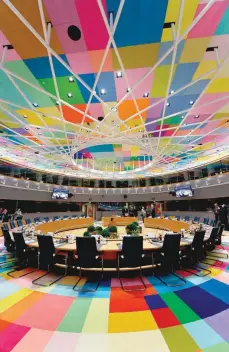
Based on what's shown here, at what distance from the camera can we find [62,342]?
2465mm

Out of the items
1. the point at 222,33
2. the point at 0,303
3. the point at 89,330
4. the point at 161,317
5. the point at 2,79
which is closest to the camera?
the point at 89,330

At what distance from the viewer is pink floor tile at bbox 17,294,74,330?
9.41ft

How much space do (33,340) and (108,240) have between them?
3571 mm

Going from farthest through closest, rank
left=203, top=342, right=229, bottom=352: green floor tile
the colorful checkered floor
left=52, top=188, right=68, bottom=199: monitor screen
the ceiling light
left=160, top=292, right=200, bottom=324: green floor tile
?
1. left=52, top=188, right=68, bottom=199: monitor screen
2. the ceiling light
3. left=160, top=292, right=200, bottom=324: green floor tile
4. the colorful checkered floor
5. left=203, top=342, right=229, bottom=352: green floor tile

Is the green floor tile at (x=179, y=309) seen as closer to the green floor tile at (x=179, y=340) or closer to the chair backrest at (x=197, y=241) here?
the green floor tile at (x=179, y=340)

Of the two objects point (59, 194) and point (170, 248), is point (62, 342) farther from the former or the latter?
point (59, 194)

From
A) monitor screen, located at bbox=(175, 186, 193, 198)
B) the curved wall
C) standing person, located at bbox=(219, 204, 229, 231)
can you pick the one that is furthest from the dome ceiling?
monitor screen, located at bbox=(175, 186, 193, 198)

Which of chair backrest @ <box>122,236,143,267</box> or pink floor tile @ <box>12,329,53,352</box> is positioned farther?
chair backrest @ <box>122,236,143,267</box>

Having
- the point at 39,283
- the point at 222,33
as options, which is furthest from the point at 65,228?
the point at 222,33

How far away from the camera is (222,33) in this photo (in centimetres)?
413

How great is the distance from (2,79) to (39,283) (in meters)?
6.25

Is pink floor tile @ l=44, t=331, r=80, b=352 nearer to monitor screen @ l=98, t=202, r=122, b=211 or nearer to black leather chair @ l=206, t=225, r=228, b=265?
black leather chair @ l=206, t=225, r=228, b=265

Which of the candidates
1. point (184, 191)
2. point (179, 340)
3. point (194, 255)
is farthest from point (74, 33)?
point (184, 191)

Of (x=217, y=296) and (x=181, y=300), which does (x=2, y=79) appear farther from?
(x=217, y=296)
